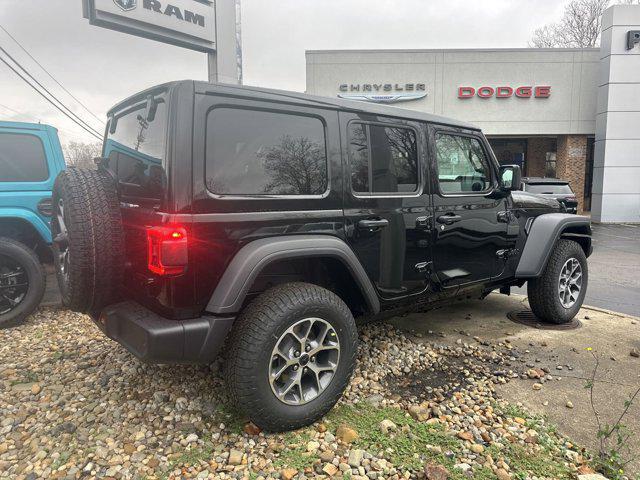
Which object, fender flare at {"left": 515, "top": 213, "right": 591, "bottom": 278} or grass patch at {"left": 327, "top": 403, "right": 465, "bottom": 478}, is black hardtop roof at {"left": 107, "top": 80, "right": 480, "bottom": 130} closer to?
fender flare at {"left": 515, "top": 213, "right": 591, "bottom": 278}

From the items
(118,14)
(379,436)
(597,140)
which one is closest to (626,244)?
(597,140)

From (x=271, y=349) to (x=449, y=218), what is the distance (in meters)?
1.80

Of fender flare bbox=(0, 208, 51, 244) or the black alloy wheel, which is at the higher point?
fender flare bbox=(0, 208, 51, 244)

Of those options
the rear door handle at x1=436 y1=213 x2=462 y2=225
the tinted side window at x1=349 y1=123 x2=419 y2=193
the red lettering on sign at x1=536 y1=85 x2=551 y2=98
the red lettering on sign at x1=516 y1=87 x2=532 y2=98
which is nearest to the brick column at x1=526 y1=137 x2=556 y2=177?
the red lettering on sign at x1=536 y1=85 x2=551 y2=98

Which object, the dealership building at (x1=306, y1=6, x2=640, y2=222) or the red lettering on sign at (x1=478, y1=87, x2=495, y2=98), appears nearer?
the dealership building at (x1=306, y1=6, x2=640, y2=222)

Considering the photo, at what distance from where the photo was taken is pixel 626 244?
36.5 feet

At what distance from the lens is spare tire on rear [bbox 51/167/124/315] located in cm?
245

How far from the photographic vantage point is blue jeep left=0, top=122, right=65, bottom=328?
443cm

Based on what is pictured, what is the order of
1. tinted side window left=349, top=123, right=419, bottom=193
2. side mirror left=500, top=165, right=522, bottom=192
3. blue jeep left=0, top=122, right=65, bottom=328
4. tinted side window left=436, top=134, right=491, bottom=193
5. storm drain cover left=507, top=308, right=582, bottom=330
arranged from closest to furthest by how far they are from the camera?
tinted side window left=349, top=123, right=419, bottom=193 → tinted side window left=436, top=134, right=491, bottom=193 → side mirror left=500, top=165, right=522, bottom=192 → blue jeep left=0, top=122, right=65, bottom=328 → storm drain cover left=507, top=308, right=582, bottom=330

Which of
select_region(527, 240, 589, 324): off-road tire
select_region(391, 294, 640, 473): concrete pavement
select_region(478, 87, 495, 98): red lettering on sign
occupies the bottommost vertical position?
select_region(391, 294, 640, 473): concrete pavement

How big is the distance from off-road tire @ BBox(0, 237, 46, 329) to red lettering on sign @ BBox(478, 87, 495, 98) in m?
16.6

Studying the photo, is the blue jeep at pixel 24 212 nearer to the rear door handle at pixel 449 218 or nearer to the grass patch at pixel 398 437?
the grass patch at pixel 398 437

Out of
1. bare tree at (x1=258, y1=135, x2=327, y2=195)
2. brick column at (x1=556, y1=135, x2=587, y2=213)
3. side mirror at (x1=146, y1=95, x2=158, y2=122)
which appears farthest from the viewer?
brick column at (x1=556, y1=135, x2=587, y2=213)

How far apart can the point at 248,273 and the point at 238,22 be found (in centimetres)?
793
